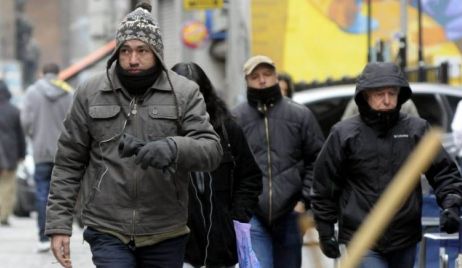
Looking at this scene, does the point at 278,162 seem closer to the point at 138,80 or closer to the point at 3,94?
the point at 138,80

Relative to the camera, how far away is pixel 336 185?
725 centimetres

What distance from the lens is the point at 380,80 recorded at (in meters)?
7.12

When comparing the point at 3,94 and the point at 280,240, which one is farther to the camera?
the point at 3,94

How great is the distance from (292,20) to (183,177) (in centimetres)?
1640

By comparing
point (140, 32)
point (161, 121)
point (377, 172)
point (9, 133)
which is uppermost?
point (140, 32)

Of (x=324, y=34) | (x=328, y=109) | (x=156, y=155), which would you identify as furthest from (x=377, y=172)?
(x=324, y=34)

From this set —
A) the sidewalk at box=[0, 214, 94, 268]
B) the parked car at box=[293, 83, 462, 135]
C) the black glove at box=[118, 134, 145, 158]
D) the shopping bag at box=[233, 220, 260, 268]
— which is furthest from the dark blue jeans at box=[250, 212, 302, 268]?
the parked car at box=[293, 83, 462, 135]

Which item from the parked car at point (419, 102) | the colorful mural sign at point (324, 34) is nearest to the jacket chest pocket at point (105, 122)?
the parked car at point (419, 102)

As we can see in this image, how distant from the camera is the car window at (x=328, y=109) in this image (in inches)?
527

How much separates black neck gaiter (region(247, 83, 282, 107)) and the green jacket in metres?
2.53

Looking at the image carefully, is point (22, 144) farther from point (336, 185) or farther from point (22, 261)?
point (336, 185)

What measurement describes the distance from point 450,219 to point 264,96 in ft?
6.80

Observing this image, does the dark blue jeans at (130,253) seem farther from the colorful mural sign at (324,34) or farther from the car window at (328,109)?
the colorful mural sign at (324,34)

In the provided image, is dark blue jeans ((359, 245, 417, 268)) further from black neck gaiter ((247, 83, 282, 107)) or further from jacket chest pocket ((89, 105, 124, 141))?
black neck gaiter ((247, 83, 282, 107))
